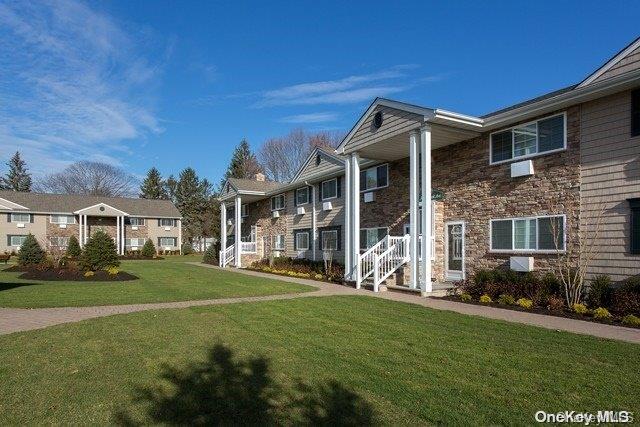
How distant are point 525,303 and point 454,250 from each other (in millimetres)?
4465

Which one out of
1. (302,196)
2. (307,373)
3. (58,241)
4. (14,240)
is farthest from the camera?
(58,241)

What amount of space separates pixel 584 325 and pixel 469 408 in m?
5.34

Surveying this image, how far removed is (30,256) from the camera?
76.1 ft

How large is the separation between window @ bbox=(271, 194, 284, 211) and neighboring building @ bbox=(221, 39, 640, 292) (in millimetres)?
8773

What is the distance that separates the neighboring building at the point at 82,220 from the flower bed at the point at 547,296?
38.2 meters

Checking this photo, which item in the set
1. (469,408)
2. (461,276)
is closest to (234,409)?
(469,408)

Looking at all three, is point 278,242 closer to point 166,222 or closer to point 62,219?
point 166,222

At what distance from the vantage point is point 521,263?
39.1 ft

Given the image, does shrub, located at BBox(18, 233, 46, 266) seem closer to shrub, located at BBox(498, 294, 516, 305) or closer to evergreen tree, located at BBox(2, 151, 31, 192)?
shrub, located at BBox(498, 294, 516, 305)

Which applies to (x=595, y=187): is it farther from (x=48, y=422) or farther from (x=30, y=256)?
(x=30, y=256)

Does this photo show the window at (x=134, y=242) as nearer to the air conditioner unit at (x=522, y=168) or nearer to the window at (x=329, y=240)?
the window at (x=329, y=240)

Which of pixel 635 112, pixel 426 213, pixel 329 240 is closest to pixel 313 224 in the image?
pixel 329 240

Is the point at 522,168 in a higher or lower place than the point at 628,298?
higher

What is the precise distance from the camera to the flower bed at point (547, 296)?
8844 millimetres
